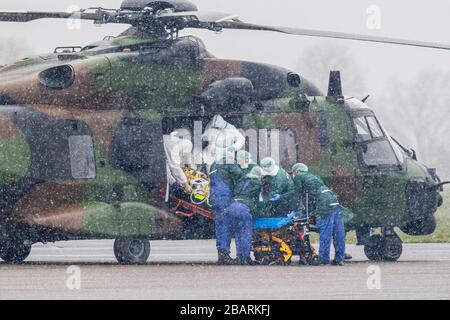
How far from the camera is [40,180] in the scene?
21.2m

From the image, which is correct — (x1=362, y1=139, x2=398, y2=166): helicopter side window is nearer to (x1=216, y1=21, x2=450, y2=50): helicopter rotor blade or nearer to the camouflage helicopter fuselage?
the camouflage helicopter fuselage

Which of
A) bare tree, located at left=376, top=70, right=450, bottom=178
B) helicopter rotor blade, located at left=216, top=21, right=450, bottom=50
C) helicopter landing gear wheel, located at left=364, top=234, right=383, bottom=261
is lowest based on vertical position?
bare tree, located at left=376, top=70, right=450, bottom=178

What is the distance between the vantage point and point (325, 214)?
21.8m

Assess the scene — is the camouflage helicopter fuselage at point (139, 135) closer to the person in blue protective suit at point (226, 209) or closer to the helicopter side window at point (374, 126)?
the helicopter side window at point (374, 126)

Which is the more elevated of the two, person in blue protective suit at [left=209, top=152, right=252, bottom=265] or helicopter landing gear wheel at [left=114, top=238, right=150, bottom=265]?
person in blue protective suit at [left=209, top=152, right=252, bottom=265]

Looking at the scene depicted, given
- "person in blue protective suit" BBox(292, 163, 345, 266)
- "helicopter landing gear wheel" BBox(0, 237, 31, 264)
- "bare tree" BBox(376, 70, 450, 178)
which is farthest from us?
"bare tree" BBox(376, 70, 450, 178)

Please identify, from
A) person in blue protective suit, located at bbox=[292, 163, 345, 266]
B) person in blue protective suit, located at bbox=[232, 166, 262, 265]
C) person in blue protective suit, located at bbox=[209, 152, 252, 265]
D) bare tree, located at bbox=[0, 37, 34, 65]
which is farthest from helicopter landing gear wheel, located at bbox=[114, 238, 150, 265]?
bare tree, located at bbox=[0, 37, 34, 65]

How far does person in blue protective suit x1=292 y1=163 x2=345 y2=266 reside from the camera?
21766 millimetres

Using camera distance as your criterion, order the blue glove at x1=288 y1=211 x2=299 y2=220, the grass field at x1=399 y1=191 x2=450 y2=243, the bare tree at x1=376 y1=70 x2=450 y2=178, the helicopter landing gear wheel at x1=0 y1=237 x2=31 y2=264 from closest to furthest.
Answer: the blue glove at x1=288 y1=211 x2=299 y2=220, the helicopter landing gear wheel at x1=0 y1=237 x2=31 y2=264, the grass field at x1=399 y1=191 x2=450 y2=243, the bare tree at x1=376 y1=70 x2=450 y2=178

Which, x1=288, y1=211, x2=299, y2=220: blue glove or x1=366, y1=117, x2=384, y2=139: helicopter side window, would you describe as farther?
x1=366, y1=117, x2=384, y2=139: helicopter side window

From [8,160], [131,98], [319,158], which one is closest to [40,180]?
[8,160]

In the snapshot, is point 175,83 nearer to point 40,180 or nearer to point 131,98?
point 131,98

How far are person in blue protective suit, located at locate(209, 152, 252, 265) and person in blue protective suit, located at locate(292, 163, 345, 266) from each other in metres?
0.93

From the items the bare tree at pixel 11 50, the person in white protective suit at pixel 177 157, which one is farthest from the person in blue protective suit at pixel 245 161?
the bare tree at pixel 11 50
